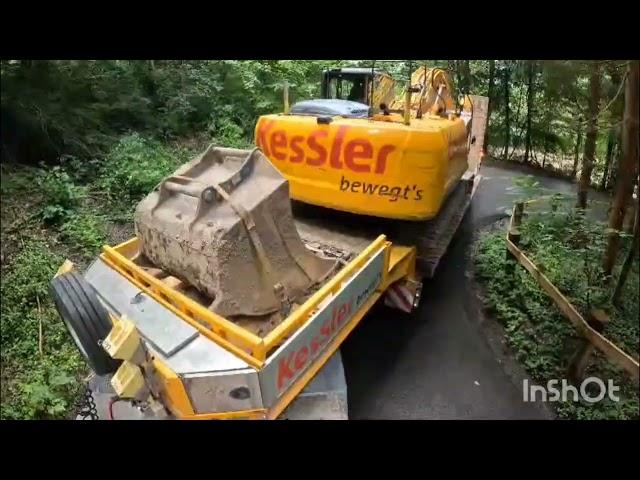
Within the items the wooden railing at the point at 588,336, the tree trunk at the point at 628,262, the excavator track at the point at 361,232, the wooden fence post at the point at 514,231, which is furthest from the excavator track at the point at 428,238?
the tree trunk at the point at 628,262

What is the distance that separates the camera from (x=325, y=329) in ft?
8.30

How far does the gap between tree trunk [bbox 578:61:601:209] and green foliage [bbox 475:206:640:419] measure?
0.73 ft

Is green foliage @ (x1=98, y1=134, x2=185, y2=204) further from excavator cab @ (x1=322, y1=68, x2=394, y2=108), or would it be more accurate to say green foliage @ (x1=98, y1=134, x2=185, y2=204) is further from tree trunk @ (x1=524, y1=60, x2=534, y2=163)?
tree trunk @ (x1=524, y1=60, x2=534, y2=163)

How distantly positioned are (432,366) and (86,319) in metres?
2.54

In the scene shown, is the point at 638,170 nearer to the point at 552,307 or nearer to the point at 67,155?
the point at 552,307

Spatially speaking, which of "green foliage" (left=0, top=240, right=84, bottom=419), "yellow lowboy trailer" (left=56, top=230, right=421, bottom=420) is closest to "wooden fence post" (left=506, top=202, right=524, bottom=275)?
"yellow lowboy trailer" (left=56, top=230, right=421, bottom=420)

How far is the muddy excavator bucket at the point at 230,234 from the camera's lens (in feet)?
7.99

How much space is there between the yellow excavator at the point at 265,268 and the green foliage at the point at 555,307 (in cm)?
78

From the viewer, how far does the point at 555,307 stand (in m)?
3.12

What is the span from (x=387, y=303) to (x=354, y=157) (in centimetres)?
139

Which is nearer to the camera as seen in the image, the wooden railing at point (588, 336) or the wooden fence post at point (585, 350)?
the wooden railing at point (588, 336)

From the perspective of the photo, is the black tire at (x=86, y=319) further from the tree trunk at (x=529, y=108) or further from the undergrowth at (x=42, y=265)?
the tree trunk at (x=529, y=108)

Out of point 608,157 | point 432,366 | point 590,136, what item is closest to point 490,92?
point 590,136
